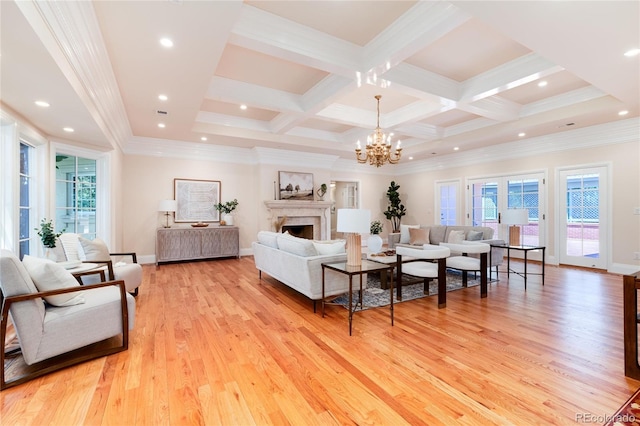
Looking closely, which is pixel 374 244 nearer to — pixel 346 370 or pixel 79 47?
pixel 346 370

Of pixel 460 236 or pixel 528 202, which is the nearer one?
pixel 460 236

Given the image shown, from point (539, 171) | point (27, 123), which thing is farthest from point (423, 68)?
point (27, 123)

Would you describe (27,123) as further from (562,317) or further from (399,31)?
(562,317)

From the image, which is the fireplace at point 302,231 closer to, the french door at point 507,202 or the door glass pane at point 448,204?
the door glass pane at point 448,204

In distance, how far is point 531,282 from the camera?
4754mm

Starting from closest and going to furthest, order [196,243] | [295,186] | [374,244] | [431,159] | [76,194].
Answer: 1. [76,194]
2. [374,244]
3. [196,243]
4. [295,186]
5. [431,159]

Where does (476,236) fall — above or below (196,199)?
below

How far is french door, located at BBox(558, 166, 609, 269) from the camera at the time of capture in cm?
557

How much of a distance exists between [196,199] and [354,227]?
197 inches

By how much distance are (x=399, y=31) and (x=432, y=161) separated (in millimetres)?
6295

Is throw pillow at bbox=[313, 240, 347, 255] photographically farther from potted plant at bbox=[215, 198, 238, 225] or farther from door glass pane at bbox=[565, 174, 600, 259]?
door glass pane at bbox=[565, 174, 600, 259]

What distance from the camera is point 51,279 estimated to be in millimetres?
2232

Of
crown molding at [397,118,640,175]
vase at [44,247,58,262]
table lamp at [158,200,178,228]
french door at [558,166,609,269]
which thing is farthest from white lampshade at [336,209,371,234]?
crown molding at [397,118,640,175]

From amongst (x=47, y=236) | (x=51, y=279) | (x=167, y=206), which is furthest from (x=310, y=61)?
(x=167, y=206)
